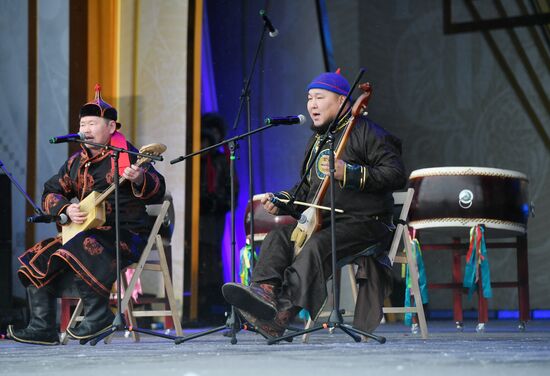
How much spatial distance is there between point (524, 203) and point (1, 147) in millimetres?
2891

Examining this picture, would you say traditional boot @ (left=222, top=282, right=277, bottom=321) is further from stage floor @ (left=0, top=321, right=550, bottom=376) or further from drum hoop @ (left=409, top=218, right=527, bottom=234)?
drum hoop @ (left=409, top=218, right=527, bottom=234)

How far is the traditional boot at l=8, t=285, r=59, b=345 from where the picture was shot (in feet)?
12.7

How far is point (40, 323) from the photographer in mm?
3914

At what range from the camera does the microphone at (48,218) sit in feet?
12.3

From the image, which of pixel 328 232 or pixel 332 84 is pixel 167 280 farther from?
pixel 332 84

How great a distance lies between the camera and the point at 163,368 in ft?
7.63

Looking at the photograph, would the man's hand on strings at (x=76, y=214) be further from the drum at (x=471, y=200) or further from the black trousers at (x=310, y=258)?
the drum at (x=471, y=200)

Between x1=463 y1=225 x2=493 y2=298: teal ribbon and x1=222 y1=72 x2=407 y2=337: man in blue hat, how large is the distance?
0.98 meters

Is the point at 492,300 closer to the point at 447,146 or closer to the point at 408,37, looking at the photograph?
A: the point at 447,146

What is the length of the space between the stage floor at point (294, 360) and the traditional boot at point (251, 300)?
116mm

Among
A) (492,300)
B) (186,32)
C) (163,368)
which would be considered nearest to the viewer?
(163,368)

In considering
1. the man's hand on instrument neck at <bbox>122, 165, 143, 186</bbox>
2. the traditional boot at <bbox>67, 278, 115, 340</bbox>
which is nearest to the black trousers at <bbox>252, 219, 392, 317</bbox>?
the man's hand on instrument neck at <bbox>122, 165, 143, 186</bbox>

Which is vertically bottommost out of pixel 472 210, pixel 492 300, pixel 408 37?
pixel 492 300

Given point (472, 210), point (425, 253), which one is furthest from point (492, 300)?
point (472, 210)
